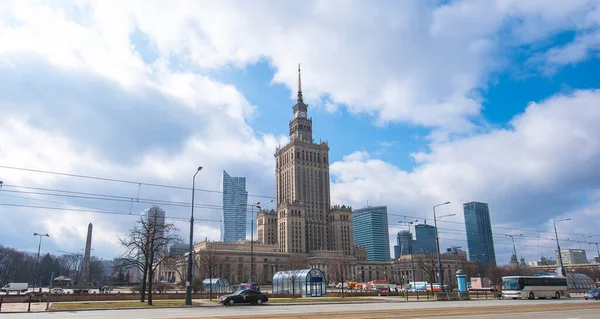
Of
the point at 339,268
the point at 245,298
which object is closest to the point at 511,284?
the point at 245,298

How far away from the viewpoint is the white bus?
53.9m

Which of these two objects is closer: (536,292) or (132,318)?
(132,318)

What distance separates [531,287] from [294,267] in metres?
91.7

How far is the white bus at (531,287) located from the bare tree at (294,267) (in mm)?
30271

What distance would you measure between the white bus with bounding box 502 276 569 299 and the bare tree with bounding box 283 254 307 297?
99.3 ft

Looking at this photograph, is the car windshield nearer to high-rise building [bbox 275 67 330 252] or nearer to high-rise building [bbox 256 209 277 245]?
high-rise building [bbox 275 67 330 252]

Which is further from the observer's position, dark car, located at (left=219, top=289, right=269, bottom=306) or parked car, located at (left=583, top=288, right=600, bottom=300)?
parked car, located at (left=583, top=288, right=600, bottom=300)

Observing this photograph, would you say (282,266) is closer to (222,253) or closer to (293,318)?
(222,253)

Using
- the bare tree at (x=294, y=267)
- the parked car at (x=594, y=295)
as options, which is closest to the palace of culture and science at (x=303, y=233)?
the bare tree at (x=294, y=267)

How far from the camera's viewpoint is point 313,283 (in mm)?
64688

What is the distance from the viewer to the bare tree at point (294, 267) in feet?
221

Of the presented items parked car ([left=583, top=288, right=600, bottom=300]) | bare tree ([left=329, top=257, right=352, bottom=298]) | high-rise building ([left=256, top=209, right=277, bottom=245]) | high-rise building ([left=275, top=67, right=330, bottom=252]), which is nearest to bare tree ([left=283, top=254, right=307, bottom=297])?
bare tree ([left=329, top=257, right=352, bottom=298])

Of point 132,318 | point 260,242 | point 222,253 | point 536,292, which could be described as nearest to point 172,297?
point 132,318

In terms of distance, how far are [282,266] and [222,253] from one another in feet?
78.6
